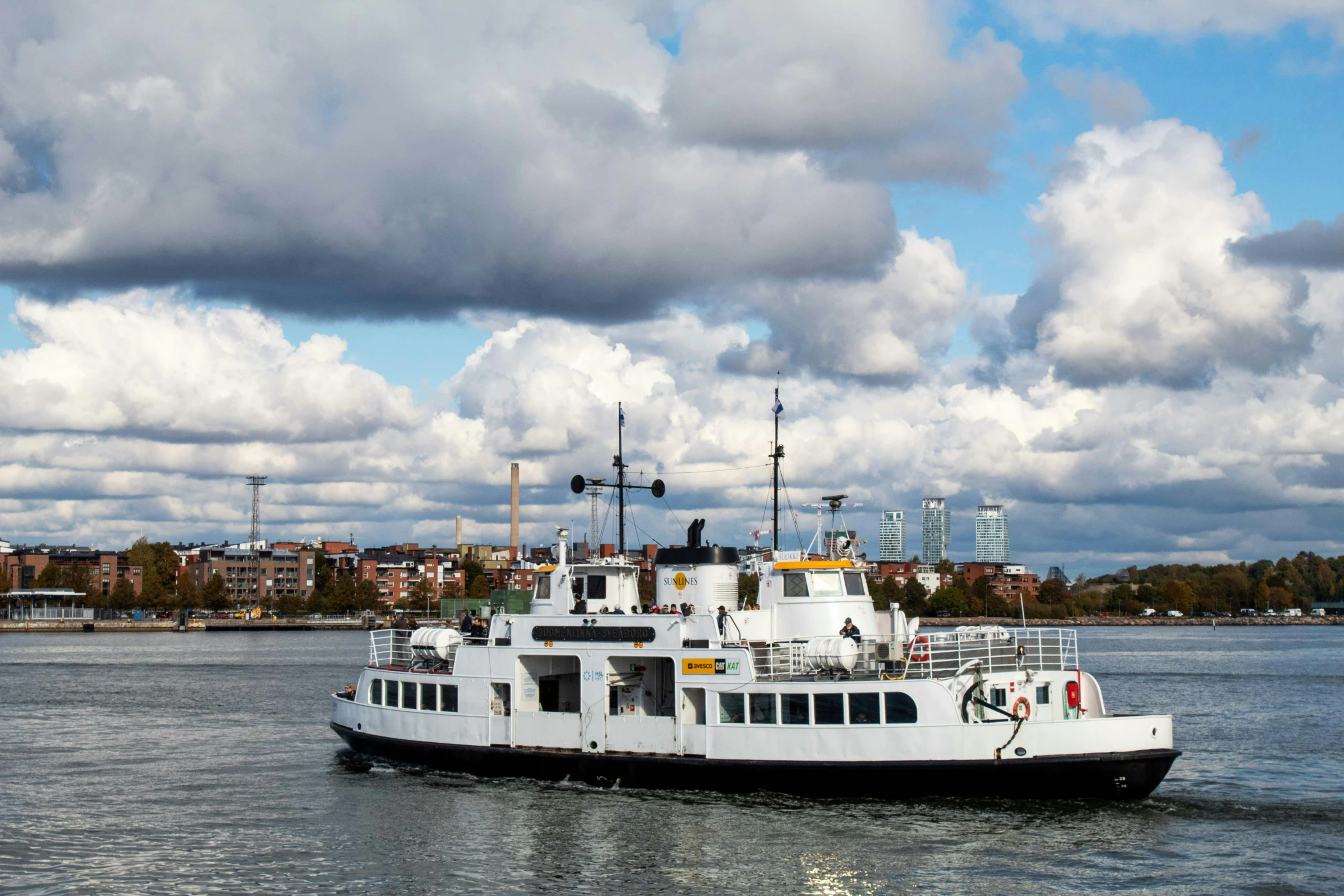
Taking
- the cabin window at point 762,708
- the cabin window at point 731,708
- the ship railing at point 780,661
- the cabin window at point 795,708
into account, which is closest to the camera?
the cabin window at point 795,708

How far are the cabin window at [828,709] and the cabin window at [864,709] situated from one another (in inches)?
8.5

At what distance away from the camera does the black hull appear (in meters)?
26.3

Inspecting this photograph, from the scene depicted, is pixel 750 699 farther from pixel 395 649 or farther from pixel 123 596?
pixel 123 596

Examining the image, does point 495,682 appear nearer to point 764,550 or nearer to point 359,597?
point 764,550

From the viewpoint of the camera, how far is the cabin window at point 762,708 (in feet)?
92.1

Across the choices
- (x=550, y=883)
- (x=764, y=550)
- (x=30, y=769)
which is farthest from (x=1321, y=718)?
(x=30, y=769)

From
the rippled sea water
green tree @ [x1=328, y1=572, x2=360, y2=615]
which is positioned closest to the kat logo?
the rippled sea water

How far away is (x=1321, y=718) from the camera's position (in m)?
49.8

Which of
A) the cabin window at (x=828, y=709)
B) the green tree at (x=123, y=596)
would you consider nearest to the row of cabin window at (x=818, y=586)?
the cabin window at (x=828, y=709)

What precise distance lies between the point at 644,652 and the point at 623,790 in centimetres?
331

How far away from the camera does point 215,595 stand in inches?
7160

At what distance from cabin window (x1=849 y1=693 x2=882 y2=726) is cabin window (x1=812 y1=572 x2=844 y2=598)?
4180mm

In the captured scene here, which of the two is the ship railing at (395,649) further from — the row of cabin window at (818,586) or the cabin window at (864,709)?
the cabin window at (864,709)

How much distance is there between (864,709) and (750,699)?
270 centimetres
